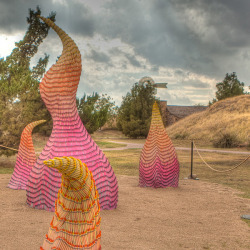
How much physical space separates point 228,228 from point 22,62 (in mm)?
11145

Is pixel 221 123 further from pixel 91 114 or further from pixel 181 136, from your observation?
pixel 91 114

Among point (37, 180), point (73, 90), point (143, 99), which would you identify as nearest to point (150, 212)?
point (37, 180)

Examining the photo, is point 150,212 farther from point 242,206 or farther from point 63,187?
point 63,187

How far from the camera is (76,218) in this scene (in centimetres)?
282

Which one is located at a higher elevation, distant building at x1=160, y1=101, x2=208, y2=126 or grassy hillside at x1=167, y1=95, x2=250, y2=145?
distant building at x1=160, y1=101, x2=208, y2=126

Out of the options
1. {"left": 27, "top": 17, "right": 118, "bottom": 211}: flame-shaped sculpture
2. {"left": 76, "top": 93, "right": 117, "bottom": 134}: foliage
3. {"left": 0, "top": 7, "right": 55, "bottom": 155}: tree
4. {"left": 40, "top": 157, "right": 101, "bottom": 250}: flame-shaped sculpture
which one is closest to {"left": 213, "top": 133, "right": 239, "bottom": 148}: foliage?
{"left": 76, "top": 93, "right": 117, "bottom": 134}: foliage

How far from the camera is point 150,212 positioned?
17.7ft

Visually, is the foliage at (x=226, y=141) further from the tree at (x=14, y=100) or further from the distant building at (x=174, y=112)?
the distant building at (x=174, y=112)

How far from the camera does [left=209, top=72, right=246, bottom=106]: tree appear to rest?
118 ft

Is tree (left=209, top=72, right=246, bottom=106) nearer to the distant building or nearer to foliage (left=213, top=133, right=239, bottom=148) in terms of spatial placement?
the distant building

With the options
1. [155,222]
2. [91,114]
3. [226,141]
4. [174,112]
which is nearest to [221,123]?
[226,141]

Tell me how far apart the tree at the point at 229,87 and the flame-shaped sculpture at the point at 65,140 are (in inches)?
1286

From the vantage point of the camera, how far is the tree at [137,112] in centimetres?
3344

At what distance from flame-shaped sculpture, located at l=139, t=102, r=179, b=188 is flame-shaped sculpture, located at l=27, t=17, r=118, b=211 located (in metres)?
2.12
